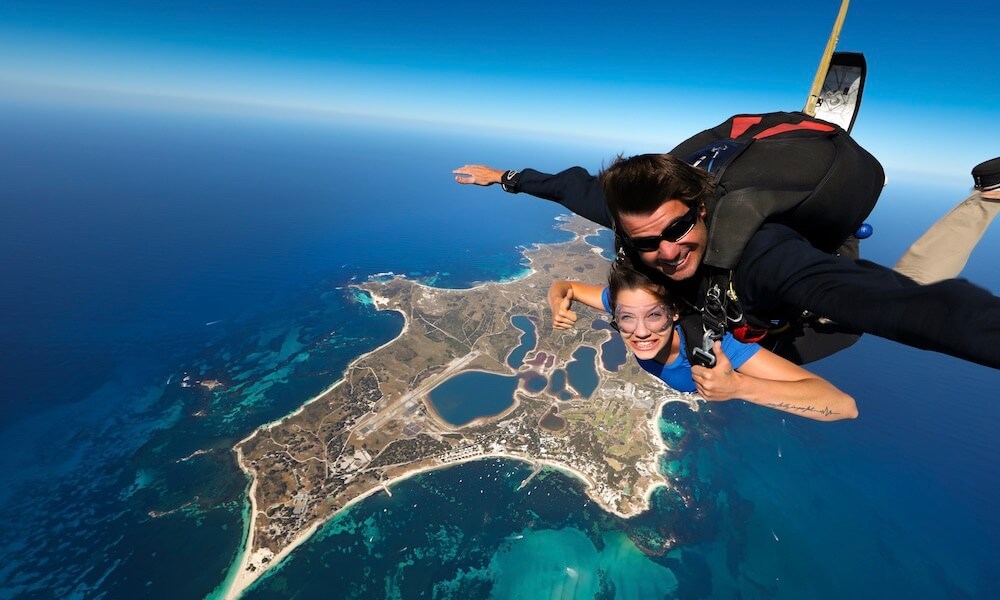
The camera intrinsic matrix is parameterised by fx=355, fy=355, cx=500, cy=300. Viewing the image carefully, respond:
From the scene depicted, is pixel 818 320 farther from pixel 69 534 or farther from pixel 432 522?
pixel 69 534

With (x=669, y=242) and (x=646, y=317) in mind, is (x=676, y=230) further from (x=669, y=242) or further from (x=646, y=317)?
(x=646, y=317)

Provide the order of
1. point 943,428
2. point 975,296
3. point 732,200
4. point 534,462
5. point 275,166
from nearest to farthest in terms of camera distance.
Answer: point 975,296 < point 732,200 < point 534,462 < point 943,428 < point 275,166

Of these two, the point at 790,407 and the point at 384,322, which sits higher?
the point at 790,407

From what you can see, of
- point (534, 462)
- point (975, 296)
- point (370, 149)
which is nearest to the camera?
point (975, 296)

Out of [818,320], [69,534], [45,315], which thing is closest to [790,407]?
→ [818,320]

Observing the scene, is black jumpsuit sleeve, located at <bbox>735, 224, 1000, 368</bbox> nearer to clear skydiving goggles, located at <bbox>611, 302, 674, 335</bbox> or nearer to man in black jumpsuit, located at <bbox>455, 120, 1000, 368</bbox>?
man in black jumpsuit, located at <bbox>455, 120, 1000, 368</bbox>

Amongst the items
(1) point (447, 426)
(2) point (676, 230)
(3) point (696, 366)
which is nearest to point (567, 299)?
(3) point (696, 366)

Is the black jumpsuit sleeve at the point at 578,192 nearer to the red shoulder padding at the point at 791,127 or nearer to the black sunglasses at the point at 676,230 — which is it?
the black sunglasses at the point at 676,230

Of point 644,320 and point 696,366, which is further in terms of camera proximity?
point 644,320
